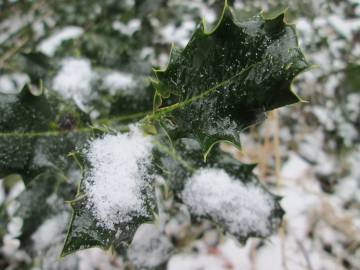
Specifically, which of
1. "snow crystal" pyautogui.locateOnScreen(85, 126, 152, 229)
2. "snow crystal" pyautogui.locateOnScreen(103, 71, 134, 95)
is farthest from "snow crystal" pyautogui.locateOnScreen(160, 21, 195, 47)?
"snow crystal" pyautogui.locateOnScreen(85, 126, 152, 229)

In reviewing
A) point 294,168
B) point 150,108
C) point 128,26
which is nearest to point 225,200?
point 150,108

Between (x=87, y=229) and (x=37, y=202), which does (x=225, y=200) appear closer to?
(x=87, y=229)

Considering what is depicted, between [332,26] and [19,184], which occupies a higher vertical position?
[332,26]

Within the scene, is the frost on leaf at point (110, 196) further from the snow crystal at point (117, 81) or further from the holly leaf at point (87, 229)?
the snow crystal at point (117, 81)

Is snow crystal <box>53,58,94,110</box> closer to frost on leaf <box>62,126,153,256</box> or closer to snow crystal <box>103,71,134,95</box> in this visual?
snow crystal <box>103,71,134,95</box>

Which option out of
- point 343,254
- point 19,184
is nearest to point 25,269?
point 19,184

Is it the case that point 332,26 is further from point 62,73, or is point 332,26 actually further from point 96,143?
point 96,143

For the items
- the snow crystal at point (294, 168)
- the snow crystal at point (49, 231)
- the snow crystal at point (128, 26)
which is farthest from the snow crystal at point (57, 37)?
the snow crystal at point (294, 168)
